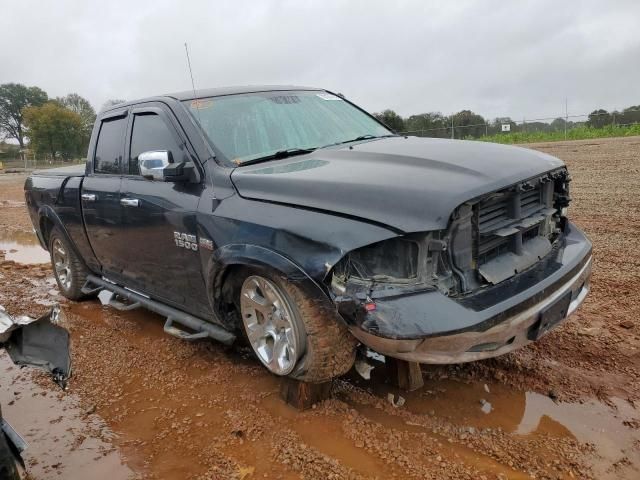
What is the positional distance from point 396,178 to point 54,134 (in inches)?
2924

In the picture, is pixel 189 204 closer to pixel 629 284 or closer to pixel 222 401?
pixel 222 401

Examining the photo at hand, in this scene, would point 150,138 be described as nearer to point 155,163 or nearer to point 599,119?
point 155,163

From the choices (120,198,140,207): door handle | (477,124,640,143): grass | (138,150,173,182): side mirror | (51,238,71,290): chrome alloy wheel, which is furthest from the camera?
(477,124,640,143): grass

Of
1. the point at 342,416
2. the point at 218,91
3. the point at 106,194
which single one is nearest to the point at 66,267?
the point at 106,194

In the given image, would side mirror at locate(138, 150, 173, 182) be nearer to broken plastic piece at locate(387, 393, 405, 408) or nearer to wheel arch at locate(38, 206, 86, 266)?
broken plastic piece at locate(387, 393, 405, 408)

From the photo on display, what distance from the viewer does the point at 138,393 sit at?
371 centimetres

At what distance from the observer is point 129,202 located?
4.17 meters

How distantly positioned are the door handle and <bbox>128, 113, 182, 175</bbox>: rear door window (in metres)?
0.23

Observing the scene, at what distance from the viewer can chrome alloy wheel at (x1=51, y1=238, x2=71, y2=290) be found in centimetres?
576

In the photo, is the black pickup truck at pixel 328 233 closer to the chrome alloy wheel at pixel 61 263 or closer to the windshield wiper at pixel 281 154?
the windshield wiper at pixel 281 154

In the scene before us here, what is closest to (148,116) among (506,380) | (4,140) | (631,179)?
(506,380)

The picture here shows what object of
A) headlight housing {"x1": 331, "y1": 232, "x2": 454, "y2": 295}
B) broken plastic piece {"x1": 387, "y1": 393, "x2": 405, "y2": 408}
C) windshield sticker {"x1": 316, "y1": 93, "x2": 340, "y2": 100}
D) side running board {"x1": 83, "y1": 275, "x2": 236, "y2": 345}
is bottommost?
broken plastic piece {"x1": 387, "y1": 393, "x2": 405, "y2": 408}

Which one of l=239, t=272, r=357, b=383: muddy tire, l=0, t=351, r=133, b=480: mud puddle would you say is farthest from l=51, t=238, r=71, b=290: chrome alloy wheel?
l=239, t=272, r=357, b=383: muddy tire

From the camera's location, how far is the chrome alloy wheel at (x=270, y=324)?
3002 mm
